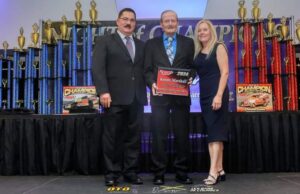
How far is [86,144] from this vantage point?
3047 millimetres

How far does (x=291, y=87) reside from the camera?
4.24m

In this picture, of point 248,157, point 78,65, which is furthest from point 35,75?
point 248,157

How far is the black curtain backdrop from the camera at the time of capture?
3.05 metres

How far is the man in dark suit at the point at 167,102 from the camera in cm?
252

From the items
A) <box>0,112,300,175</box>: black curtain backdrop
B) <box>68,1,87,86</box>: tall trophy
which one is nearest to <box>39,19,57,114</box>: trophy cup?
<box>68,1,87,86</box>: tall trophy

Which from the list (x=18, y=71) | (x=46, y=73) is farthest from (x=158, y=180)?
(x=18, y=71)

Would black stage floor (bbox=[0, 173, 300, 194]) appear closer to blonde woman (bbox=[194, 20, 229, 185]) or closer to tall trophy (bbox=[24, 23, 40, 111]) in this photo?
blonde woman (bbox=[194, 20, 229, 185])

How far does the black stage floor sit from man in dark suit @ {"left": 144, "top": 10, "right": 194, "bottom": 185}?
0.46 ft

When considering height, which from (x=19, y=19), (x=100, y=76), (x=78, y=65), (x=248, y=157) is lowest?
(x=248, y=157)

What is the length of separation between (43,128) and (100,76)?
33.7 inches

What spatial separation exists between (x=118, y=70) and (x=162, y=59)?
29cm

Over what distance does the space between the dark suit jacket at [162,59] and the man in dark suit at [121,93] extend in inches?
2.9

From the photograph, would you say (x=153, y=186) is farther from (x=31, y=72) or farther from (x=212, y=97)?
(x=31, y=72)

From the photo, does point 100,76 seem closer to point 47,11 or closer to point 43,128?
point 43,128
